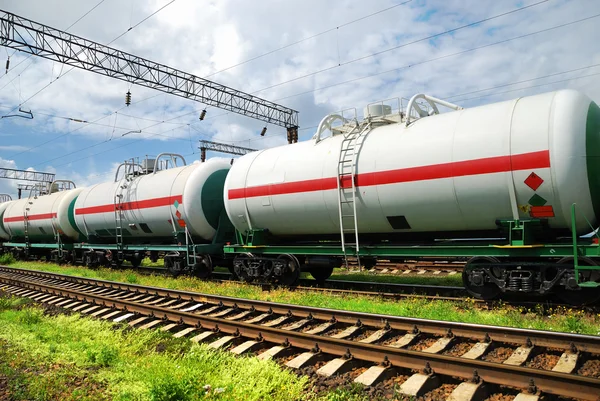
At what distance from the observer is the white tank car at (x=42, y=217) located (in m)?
22.2

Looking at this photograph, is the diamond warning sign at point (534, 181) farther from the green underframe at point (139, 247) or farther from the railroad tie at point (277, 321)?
the green underframe at point (139, 247)

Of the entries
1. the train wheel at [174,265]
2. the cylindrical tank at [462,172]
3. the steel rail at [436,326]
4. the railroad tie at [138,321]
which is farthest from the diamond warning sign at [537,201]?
the train wheel at [174,265]

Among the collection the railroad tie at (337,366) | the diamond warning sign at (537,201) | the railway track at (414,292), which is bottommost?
the railway track at (414,292)

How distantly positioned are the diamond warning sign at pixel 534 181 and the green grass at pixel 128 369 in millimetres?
5435

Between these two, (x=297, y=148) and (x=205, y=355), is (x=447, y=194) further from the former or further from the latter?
(x=205, y=355)

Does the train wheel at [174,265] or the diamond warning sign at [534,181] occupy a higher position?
the diamond warning sign at [534,181]

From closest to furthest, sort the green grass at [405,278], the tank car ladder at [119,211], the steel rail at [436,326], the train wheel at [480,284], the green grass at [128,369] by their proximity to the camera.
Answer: the green grass at [128,369], the steel rail at [436,326], the train wheel at [480,284], the green grass at [405,278], the tank car ladder at [119,211]

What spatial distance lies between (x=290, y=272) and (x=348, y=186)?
3.48 meters

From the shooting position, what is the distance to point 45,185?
2706 cm

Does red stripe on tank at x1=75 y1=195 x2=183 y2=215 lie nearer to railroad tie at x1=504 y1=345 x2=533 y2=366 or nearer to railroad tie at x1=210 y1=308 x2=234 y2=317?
railroad tie at x1=210 y1=308 x2=234 y2=317

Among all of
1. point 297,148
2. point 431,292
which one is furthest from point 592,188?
point 297,148

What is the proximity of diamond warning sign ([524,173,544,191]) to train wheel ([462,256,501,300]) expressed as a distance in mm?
1675

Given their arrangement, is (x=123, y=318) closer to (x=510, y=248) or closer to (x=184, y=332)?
(x=184, y=332)

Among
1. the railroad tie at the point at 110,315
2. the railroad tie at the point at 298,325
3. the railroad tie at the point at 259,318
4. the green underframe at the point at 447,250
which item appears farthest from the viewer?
the railroad tie at the point at 110,315
